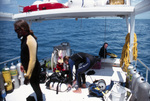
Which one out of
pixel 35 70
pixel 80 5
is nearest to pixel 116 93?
pixel 35 70

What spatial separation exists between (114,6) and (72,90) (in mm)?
2963

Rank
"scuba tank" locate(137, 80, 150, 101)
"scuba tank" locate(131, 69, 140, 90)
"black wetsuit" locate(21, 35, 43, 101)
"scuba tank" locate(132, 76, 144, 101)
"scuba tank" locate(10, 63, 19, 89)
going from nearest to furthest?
"black wetsuit" locate(21, 35, 43, 101) < "scuba tank" locate(137, 80, 150, 101) < "scuba tank" locate(132, 76, 144, 101) < "scuba tank" locate(131, 69, 140, 90) < "scuba tank" locate(10, 63, 19, 89)

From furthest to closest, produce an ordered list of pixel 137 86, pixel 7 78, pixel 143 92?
pixel 7 78, pixel 137 86, pixel 143 92

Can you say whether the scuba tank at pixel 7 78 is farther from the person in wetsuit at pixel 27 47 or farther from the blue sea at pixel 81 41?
the blue sea at pixel 81 41

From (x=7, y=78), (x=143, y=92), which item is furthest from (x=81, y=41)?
(x=143, y=92)

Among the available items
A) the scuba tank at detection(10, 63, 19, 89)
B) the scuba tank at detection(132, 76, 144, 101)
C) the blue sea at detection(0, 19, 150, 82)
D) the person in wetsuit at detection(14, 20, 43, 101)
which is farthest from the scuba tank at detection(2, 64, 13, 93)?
the blue sea at detection(0, 19, 150, 82)

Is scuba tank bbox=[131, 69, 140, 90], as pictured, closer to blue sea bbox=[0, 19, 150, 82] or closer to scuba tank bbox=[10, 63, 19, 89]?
scuba tank bbox=[10, 63, 19, 89]

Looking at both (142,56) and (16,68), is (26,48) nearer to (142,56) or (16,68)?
(16,68)

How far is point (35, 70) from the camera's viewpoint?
2508 millimetres

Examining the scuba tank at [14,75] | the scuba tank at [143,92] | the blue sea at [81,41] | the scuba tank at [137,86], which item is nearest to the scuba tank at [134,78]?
the scuba tank at [137,86]

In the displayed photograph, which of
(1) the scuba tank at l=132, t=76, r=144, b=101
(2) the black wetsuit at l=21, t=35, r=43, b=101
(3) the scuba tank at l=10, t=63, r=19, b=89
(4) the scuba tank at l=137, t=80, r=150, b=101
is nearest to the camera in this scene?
(2) the black wetsuit at l=21, t=35, r=43, b=101

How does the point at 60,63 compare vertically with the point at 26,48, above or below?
below

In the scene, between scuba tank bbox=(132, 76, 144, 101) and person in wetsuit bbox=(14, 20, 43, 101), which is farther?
scuba tank bbox=(132, 76, 144, 101)

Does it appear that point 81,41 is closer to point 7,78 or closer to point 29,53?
point 7,78
